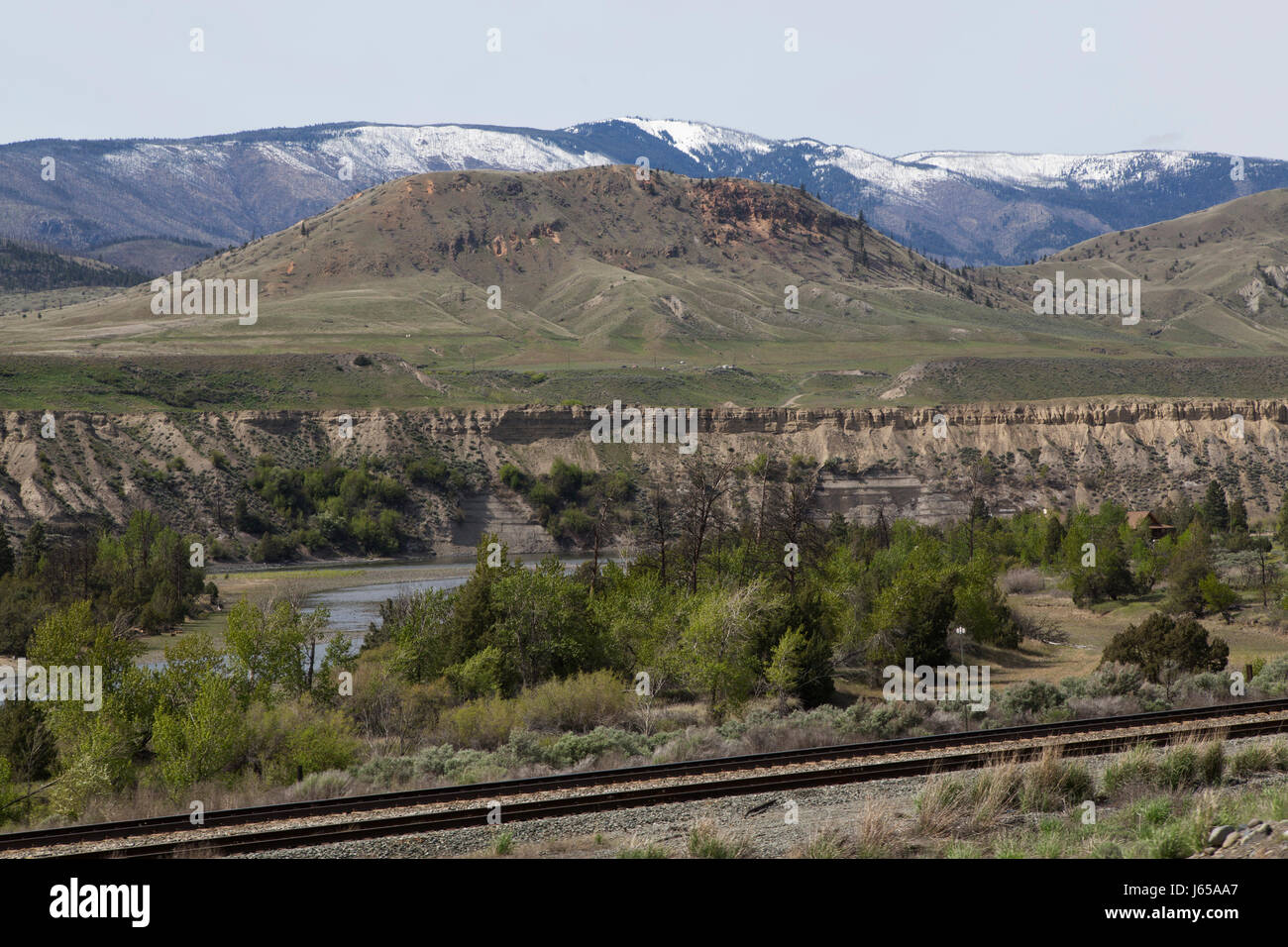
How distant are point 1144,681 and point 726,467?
1639 centimetres

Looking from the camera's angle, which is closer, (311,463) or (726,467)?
(726,467)

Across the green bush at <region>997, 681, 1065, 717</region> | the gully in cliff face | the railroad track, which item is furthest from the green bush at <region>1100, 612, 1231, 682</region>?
the gully in cliff face

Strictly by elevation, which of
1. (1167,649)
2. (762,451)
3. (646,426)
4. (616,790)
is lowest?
(1167,649)

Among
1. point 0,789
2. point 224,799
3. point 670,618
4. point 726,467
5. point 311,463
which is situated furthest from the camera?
point 311,463

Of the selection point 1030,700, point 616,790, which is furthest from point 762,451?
point 616,790

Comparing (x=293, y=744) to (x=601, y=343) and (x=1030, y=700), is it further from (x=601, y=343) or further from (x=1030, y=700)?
(x=601, y=343)

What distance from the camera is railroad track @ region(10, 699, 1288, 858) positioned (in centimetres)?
1542

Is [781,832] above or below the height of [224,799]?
above

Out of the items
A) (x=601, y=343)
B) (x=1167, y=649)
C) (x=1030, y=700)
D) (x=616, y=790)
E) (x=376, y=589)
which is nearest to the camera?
(x=616, y=790)

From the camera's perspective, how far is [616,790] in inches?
698

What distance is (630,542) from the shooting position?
74.5m

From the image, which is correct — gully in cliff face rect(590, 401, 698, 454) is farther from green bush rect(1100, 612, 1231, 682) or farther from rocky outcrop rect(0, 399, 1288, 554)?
green bush rect(1100, 612, 1231, 682)
